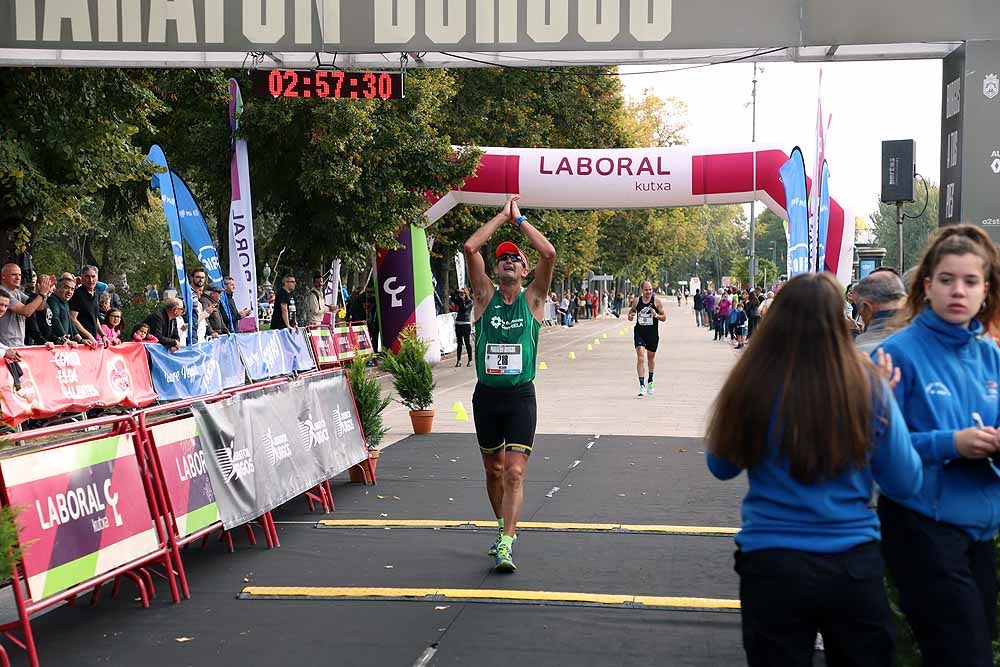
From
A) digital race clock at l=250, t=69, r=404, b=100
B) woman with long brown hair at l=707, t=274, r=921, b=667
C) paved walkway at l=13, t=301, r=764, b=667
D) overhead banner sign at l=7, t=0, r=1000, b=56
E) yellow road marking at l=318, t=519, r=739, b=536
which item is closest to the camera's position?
woman with long brown hair at l=707, t=274, r=921, b=667

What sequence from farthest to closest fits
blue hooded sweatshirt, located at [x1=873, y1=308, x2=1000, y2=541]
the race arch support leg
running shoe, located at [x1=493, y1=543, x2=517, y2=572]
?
the race arch support leg → running shoe, located at [x1=493, y1=543, x2=517, y2=572] → blue hooded sweatshirt, located at [x1=873, y1=308, x2=1000, y2=541]

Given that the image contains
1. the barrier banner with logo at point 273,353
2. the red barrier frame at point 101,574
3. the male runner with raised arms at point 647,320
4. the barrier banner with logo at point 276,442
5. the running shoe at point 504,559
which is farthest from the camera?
the male runner with raised arms at point 647,320

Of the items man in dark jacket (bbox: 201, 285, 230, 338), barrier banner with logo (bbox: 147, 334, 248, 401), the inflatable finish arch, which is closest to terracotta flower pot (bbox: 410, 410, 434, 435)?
barrier banner with logo (bbox: 147, 334, 248, 401)

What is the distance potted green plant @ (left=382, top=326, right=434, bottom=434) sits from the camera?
13.2 metres

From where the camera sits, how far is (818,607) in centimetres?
292

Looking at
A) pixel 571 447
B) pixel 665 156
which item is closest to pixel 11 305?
pixel 571 447

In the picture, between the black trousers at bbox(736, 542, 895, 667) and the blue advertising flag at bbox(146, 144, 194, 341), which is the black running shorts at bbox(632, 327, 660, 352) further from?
the black trousers at bbox(736, 542, 895, 667)

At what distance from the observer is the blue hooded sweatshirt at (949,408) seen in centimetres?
332

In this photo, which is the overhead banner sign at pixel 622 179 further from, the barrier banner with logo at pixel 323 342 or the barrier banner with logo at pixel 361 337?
the barrier banner with logo at pixel 323 342

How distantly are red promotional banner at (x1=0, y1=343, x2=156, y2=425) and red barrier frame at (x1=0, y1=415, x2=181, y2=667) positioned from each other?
3668 mm

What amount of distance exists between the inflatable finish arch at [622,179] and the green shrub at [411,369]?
9606 mm

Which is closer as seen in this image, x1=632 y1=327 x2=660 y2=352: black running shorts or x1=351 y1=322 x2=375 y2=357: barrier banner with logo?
x1=632 y1=327 x2=660 y2=352: black running shorts

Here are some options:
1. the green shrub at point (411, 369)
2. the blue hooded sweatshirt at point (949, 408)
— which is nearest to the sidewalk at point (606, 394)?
the green shrub at point (411, 369)

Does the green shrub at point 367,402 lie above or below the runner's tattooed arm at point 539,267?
below
